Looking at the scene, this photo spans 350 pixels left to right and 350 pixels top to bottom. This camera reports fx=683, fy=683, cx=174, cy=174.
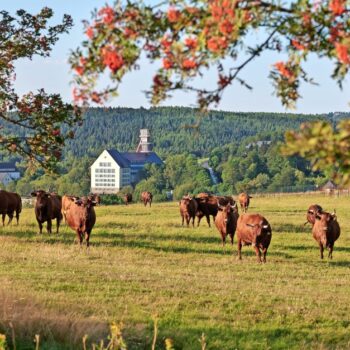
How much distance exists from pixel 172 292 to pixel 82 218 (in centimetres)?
1003

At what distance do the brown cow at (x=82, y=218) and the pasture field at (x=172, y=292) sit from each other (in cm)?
59

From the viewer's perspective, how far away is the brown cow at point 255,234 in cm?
2277

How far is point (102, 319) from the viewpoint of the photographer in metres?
12.0

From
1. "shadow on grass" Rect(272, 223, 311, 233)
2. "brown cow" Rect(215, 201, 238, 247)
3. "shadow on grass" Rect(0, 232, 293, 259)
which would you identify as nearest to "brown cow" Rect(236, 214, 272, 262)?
"shadow on grass" Rect(0, 232, 293, 259)

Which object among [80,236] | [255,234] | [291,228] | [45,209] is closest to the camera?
[255,234]

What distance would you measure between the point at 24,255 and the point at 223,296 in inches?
313

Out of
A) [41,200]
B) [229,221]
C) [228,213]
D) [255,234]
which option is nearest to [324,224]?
[255,234]

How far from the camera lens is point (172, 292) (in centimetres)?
1580

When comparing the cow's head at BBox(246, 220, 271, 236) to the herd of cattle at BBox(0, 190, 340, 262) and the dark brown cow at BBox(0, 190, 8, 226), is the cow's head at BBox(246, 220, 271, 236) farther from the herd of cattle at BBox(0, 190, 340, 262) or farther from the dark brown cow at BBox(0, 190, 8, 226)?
the dark brown cow at BBox(0, 190, 8, 226)

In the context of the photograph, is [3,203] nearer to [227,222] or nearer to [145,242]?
[145,242]

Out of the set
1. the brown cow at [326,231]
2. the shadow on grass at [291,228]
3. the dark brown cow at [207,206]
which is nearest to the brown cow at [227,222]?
the brown cow at [326,231]

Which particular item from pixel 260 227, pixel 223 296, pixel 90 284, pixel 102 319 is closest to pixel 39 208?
pixel 260 227

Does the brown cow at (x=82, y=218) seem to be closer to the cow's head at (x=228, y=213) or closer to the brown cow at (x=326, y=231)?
the cow's head at (x=228, y=213)

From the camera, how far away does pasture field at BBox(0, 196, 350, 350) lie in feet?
36.9
